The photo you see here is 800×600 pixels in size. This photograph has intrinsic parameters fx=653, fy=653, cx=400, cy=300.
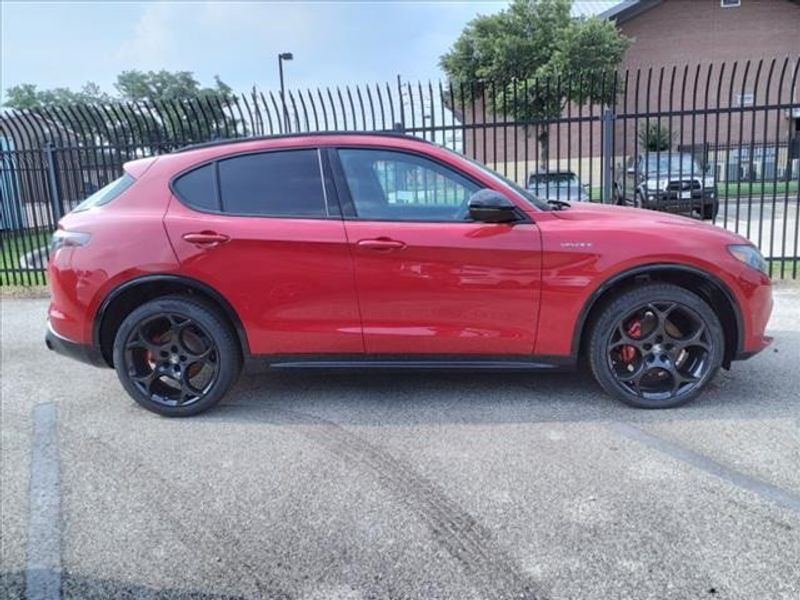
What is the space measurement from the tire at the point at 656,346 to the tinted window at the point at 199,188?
8.05 feet

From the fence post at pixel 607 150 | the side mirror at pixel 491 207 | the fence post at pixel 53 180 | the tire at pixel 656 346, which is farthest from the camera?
the fence post at pixel 53 180

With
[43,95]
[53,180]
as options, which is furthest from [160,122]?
[43,95]

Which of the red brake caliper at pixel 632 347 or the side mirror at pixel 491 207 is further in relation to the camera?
the red brake caliper at pixel 632 347

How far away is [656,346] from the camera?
12.8ft

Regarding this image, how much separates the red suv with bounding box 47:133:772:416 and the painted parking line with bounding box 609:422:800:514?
363 millimetres

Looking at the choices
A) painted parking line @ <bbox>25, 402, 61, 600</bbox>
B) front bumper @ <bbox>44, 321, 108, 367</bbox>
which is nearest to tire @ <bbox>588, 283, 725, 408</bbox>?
painted parking line @ <bbox>25, 402, 61, 600</bbox>

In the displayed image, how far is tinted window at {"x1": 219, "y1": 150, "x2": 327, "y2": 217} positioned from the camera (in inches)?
155

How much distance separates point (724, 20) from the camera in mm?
32156

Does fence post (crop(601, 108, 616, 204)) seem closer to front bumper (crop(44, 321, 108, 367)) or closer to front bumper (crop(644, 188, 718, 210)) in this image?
front bumper (crop(644, 188, 718, 210))

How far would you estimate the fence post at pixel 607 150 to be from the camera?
731 centimetres

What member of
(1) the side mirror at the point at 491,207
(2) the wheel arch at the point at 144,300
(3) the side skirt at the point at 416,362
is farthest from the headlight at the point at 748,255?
(2) the wheel arch at the point at 144,300

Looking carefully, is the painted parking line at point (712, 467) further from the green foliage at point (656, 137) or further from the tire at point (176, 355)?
the green foliage at point (656, 137)

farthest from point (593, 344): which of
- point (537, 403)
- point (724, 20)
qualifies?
point (724, 20)

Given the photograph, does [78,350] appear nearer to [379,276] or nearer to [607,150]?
[379,276]
